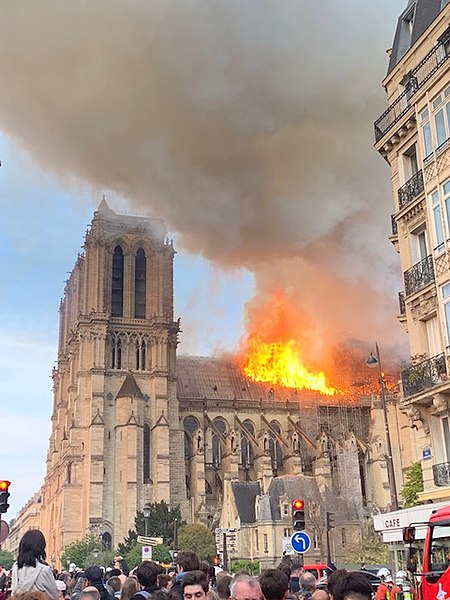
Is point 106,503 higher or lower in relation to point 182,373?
lower

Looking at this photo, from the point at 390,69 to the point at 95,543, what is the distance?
52.7 metres

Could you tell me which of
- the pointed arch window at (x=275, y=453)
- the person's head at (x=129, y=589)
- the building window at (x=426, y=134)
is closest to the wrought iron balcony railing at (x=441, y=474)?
the building window at (x=426, y=134)

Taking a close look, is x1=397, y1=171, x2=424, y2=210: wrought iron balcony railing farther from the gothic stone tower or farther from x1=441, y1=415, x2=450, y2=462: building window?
the gothic stone tower

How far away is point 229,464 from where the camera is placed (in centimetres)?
7656

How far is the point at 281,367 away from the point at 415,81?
79828 mm

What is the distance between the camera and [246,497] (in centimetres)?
7138

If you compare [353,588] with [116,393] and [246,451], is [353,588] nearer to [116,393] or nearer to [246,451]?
[116,393]

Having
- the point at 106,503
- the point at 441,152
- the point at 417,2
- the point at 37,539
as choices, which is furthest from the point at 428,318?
the point at 106,503

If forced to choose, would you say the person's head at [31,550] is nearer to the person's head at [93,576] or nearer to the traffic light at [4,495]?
the person's head at [93,576]

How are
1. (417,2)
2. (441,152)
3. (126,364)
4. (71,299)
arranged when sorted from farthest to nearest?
(71,299) < (126,364) < (417,2) < (441,152)

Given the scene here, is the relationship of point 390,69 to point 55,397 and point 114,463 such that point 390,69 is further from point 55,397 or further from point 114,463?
point 55,397

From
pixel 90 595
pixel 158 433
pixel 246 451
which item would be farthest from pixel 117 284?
pixel 90 595

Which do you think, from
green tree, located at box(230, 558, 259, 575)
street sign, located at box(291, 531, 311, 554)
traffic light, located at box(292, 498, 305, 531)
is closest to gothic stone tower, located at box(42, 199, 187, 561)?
green tree, located at box(230, 558, 259, 575)

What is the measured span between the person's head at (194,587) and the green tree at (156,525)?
58496 millimetres
